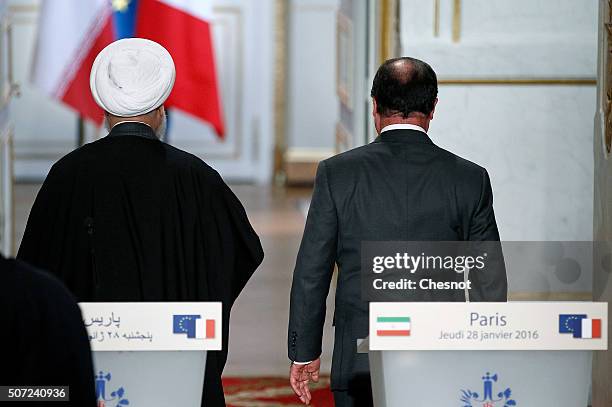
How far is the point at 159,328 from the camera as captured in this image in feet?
9.21

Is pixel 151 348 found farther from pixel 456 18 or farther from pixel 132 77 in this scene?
pixel 456 18

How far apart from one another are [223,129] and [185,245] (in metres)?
8.34

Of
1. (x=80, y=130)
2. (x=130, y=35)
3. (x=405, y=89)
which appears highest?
(x=405, y=89)

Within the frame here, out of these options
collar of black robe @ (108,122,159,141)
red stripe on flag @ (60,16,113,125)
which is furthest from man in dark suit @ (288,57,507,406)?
red stripe on flag @ (60,16,113,125)

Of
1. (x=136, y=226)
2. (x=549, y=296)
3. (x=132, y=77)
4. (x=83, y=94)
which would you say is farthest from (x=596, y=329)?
(x=83, y=94)

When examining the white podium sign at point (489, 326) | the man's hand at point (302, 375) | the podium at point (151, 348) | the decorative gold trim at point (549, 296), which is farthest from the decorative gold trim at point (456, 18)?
the podium at point (151, 348)

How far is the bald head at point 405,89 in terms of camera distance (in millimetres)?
3199

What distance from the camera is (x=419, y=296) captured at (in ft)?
10.0

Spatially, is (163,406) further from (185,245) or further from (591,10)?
(591,10)

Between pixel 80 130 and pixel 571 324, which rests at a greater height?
pixel 571 324

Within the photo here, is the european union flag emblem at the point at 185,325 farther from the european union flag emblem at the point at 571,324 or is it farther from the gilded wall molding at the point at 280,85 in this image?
the gilded wall molding at the point at 280,85

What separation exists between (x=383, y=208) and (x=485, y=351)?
0.45 metres

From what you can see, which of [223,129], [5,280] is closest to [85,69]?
[223,129]

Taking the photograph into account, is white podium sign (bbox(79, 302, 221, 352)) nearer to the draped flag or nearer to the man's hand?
the man's hand
